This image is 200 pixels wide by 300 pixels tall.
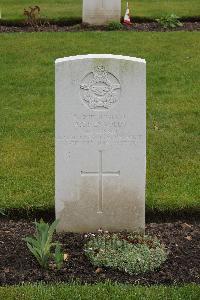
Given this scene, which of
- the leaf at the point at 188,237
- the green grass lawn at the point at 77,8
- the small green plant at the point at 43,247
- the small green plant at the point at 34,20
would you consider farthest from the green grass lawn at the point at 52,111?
the green grass lawn at the point at 77,8

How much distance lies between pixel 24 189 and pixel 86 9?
822 centimetres

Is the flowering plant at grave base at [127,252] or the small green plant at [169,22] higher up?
the small green plant at [169,22]

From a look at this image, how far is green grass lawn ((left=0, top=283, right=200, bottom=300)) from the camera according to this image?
17.0 ft

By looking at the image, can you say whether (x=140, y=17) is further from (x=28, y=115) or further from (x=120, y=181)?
(x=120, y=181)

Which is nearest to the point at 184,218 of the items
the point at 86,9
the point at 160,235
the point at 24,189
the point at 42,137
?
the point at 160,235

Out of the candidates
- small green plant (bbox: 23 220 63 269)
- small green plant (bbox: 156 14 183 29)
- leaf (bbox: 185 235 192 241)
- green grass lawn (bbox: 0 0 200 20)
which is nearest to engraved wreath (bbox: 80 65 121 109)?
small green plant (bbox: 23 220 63 269)

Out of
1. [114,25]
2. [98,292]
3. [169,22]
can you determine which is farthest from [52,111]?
[169,22]

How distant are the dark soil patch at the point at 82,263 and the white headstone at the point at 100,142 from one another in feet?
0.87

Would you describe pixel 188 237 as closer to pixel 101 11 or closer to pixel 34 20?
pixel 101 11

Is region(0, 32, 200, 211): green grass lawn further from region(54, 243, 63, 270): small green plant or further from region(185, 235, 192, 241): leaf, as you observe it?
region(54, 243, 63, 270): small green plant

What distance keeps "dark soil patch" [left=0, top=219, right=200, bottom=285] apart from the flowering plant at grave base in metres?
0.05

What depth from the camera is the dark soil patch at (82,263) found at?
5520mm

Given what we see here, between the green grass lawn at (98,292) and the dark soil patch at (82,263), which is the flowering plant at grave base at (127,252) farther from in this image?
the green grass lawn at (98,292)

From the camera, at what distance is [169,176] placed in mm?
7527
